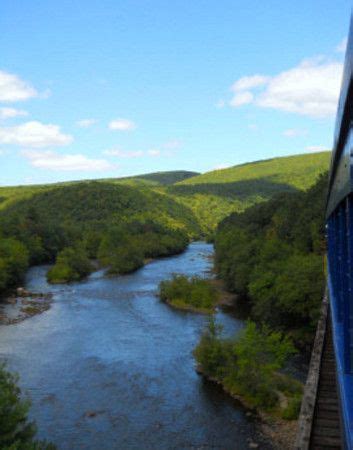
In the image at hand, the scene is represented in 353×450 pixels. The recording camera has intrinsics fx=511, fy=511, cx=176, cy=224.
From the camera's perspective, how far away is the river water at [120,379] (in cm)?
1816

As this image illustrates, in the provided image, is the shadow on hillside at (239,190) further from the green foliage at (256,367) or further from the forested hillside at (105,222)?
the green foliage at (256,367)

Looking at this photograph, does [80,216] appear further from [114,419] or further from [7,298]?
[114,419]

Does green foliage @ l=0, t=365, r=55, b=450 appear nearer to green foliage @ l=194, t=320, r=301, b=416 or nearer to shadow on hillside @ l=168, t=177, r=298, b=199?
green foliage @ l=194, t=320, r=301, b=416

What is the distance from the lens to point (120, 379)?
23328 millimetres

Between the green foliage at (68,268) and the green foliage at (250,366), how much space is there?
102ft

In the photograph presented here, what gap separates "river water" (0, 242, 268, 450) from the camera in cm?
1816

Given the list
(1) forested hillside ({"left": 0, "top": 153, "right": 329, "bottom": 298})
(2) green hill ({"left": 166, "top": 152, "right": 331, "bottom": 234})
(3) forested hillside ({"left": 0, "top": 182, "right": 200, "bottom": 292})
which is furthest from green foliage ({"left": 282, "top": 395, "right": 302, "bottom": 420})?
(2) green hill ({"left": 166, "top": 152, "right": 331, "bottom": 234})

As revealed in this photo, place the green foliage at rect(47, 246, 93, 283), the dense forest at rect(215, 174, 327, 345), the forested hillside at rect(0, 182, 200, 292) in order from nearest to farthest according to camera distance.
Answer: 1. the dense forest at rect(215, 174, 327, 345)
2. the green foliage at rect(47, 246, 93, 283)
3. the forested hillside at rect(0, 182, 200, 292)

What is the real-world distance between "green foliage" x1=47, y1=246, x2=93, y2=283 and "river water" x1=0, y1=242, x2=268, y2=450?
12.6m

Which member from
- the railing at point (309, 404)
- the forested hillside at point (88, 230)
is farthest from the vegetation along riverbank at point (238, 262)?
the railing at point (309, 404)

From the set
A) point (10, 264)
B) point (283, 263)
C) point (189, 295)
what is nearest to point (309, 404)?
point (283, 263)

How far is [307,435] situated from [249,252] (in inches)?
1459

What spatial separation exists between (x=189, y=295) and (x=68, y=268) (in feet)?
60.8

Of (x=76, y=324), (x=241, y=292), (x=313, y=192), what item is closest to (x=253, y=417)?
(x=76, y=324)
